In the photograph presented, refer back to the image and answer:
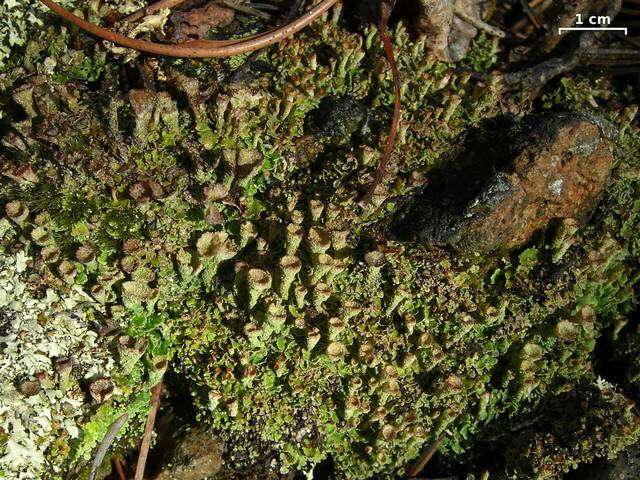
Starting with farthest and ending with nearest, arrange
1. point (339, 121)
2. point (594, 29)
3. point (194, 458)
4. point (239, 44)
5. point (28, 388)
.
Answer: point (594, 29) → point (339, 121) → point (239, 44) → point (194, 458) → point (28, 388)

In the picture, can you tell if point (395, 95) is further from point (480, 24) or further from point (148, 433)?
point (148, 433)

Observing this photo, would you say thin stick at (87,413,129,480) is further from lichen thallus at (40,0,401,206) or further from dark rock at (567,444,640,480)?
dark rock at (567,444,640,480)

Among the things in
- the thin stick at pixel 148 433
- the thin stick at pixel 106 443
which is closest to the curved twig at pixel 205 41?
the thin stick at pixel 148 433

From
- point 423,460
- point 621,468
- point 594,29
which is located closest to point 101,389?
point 423,460

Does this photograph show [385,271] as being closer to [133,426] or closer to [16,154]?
[133,426]

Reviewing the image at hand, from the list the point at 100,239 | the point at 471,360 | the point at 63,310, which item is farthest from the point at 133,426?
the point at 471,360

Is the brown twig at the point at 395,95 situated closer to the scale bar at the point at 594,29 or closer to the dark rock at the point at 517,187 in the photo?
the dark rock at the point at 517,187

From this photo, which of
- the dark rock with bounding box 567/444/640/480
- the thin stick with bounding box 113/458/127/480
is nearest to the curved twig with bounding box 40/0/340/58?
the thin stick with bounding box 113/458/127/480
